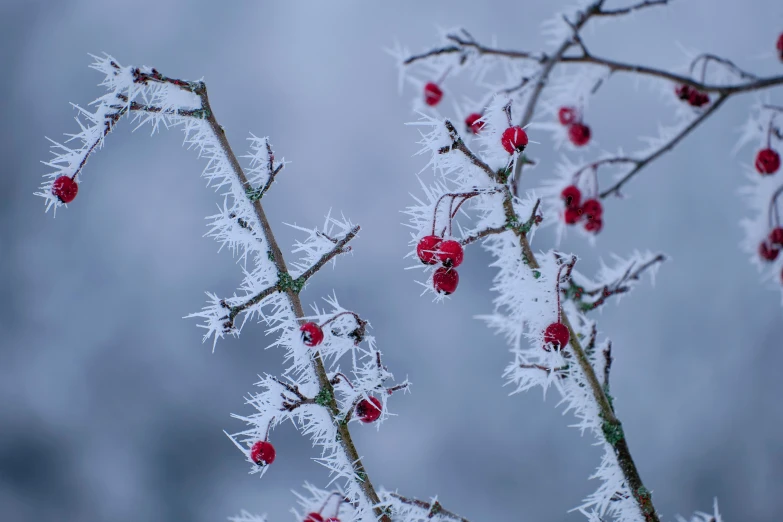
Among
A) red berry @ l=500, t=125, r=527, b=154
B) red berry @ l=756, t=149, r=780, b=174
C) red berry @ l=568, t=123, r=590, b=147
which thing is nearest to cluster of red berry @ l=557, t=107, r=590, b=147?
red berry @ l=568, t=123, r=590, b=147

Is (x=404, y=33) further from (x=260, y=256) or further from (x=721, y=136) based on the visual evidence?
(x=260, y=256)

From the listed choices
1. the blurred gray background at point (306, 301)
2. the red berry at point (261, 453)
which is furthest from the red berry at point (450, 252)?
the blurred gray background at point (306, 301)

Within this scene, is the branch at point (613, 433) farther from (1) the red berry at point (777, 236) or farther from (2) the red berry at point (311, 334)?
(1) the red berry at point (777, 236)

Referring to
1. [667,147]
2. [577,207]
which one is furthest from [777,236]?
[577,207]

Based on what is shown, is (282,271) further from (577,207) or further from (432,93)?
(432,93)

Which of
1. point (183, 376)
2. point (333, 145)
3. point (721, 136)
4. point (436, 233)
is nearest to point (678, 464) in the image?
point (721, 136)

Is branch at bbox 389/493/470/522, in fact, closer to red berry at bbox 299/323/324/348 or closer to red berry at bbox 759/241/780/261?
red berry at bbox 299/323/324/348

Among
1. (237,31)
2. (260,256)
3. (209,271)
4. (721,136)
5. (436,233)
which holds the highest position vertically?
(237,31)
